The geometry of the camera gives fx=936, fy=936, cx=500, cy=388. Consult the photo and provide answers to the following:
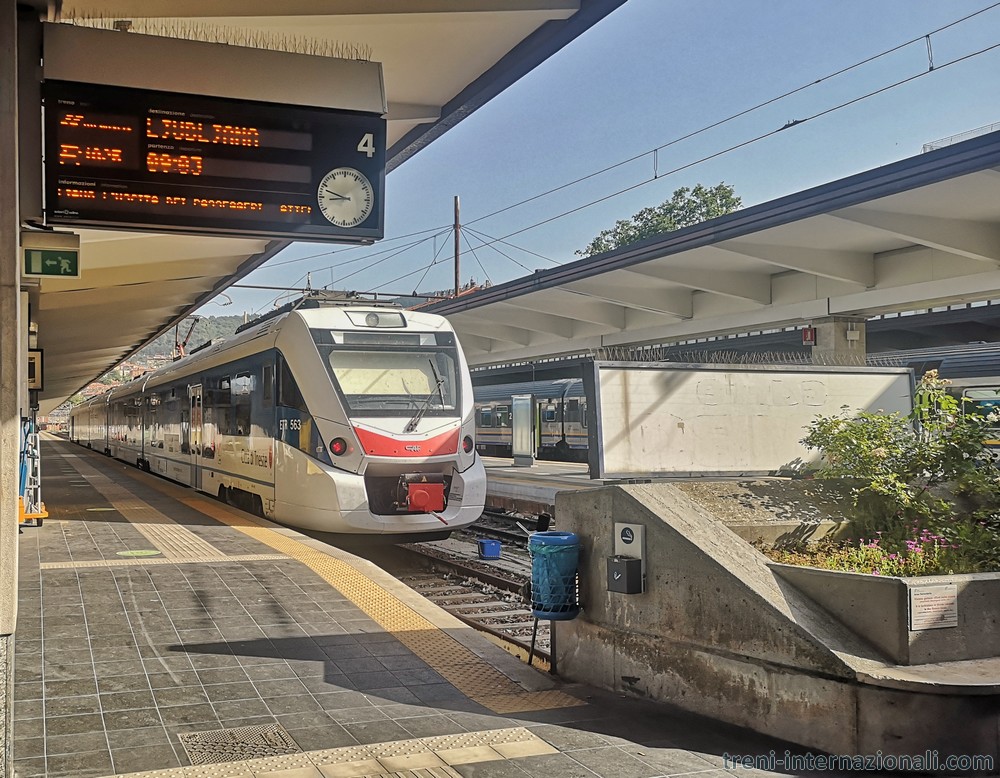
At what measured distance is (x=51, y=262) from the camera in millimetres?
7562

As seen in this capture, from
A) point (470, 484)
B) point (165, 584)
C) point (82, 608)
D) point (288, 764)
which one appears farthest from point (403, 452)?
point (288, 764)

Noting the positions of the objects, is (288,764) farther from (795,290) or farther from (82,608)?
(795,290)

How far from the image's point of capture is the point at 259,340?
41.7 feet

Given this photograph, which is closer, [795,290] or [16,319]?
[16,319]

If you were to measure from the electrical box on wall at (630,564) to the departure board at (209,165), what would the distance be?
2.50 m

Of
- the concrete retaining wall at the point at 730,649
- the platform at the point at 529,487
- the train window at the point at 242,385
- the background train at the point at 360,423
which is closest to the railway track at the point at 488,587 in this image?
the background train at the point at 360,423

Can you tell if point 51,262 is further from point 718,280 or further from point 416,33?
point 718,280

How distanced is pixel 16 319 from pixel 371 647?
3158 mm

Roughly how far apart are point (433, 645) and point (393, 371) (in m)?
5.51

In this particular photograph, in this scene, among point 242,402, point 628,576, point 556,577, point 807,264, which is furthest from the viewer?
point 807,264

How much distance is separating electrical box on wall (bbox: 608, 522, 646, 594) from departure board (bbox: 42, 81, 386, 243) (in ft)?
8.20

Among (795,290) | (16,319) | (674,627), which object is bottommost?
(674,627)

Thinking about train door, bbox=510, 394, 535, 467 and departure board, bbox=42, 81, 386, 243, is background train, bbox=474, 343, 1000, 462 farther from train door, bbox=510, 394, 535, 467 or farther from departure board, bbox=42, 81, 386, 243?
departure board, bbox=42, 81, 386, 243

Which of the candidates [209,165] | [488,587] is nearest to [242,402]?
[488,587]
